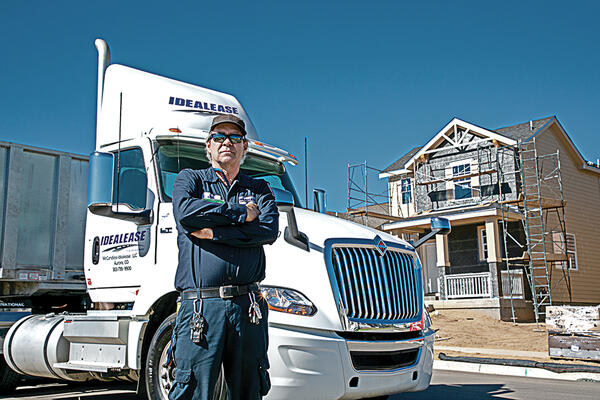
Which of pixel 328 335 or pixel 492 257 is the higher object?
pixel 492 257

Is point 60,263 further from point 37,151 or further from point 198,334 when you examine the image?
point 198,334

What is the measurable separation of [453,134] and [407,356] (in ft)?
82.5

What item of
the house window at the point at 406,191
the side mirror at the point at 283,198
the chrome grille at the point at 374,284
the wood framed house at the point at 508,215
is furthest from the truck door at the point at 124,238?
the house window at the point at 406,191

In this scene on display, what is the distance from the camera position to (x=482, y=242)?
26.9m

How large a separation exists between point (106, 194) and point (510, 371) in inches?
315

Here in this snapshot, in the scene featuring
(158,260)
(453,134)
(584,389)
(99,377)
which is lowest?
(584,389)

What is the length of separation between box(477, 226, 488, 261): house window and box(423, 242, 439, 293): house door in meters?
3.34

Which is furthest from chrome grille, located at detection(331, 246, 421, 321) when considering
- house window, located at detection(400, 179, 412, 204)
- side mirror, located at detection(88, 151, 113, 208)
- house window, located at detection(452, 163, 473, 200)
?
house window, located at detection(400, 179, 412, 204)

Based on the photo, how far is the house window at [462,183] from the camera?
28.4 metres

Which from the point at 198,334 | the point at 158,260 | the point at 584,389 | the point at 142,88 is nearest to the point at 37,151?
the point at 142,88

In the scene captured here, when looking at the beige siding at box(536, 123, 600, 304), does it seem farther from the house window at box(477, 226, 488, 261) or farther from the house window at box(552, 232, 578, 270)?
the house window at box(477, 226, 488, 261)

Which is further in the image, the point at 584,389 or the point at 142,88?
the point at 584,389

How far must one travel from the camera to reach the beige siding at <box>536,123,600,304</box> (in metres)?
27.9

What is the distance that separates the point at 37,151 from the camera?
8.70 m
